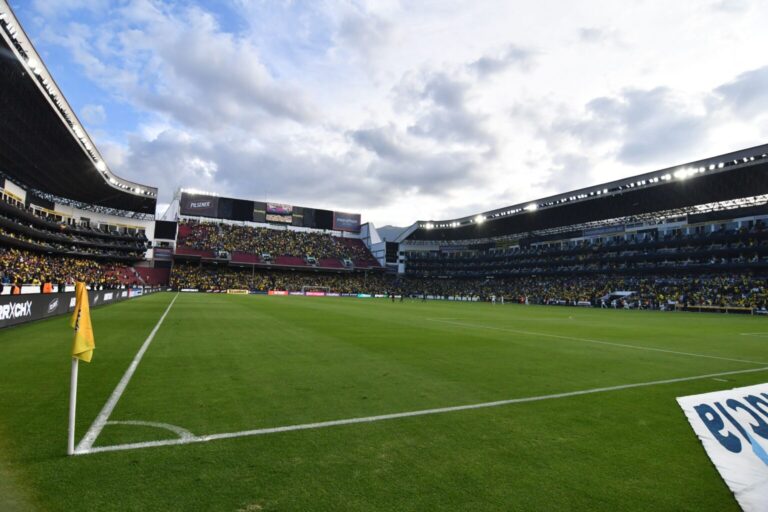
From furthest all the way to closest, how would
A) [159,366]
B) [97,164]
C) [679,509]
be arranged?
[97,164] < [159,366] < [679,509]

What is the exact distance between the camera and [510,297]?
2862 inches

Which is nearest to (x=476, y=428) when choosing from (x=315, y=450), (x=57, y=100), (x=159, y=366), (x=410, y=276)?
(x=315, y=450)

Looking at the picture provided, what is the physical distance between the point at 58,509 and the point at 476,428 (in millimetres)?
4276

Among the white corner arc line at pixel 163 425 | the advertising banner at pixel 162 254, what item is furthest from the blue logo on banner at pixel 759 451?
the advertising banner at pixel 162 254

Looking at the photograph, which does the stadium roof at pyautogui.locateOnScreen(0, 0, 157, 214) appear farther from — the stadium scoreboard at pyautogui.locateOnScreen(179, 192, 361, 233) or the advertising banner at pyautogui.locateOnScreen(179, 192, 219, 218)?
the stadium scoreboard at pyautogui.locateOnScreen(179, 192, 361, 233)

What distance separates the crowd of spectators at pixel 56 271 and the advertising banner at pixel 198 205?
54.7 feet

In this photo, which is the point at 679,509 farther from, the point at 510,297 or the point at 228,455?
the point at 510,297

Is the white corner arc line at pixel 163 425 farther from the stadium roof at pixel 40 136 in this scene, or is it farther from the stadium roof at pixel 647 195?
the stadium roof at pixel 647 195

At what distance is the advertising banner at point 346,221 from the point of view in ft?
322

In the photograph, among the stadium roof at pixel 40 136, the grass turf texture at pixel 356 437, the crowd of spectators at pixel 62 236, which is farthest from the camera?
the crowd of spectators at pixel 62 236

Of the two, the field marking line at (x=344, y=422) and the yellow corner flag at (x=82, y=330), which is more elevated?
the yellow corner flag at (x=82, y=330)

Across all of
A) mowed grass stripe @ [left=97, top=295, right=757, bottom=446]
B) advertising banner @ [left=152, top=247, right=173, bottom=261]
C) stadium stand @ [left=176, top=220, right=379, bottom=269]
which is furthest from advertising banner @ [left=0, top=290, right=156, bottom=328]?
advertising banner @ [left=152, top=247, right=173, bottom=261]

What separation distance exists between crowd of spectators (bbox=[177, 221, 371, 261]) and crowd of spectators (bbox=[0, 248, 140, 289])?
14.6m

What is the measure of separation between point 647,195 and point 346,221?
206 feet
